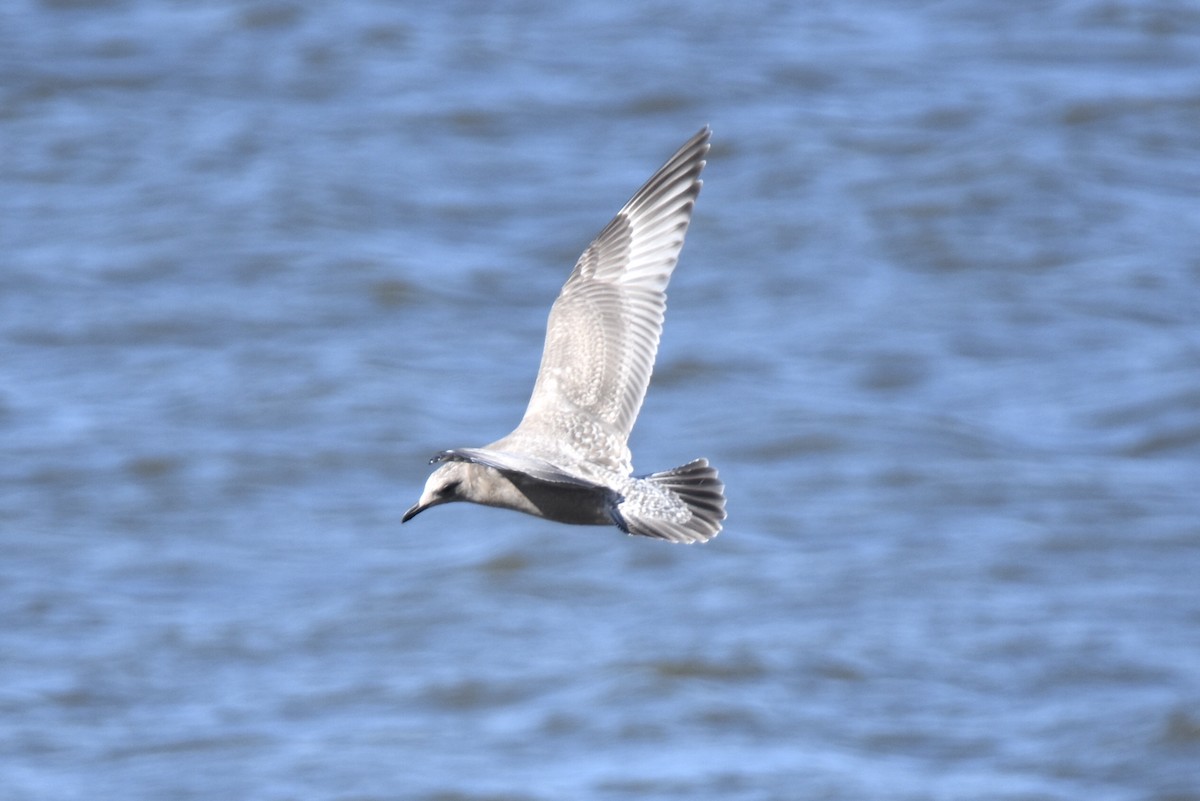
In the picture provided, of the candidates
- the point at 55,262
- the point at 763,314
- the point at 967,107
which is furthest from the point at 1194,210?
the point at 55,262

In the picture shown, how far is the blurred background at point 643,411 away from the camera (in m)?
12.6

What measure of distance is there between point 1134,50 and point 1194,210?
3187mm

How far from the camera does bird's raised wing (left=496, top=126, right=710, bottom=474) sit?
732 centimetres

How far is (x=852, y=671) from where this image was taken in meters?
12.9

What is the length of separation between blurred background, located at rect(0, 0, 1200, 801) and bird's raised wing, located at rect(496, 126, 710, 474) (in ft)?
15.5

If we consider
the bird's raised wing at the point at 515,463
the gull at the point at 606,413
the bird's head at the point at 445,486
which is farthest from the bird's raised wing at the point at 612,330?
the bird's raised wing at the point at 515,463

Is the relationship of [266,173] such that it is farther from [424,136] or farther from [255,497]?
[255,497]

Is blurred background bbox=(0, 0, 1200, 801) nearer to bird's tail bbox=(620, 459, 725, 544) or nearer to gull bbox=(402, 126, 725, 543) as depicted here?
gull bbox=(402, 126, 725, 543)

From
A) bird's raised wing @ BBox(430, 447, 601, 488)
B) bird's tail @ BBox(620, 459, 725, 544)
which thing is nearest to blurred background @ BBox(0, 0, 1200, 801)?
bird's tail @ BBox(620, 459, 725, 544)

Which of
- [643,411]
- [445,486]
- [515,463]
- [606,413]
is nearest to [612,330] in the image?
[606,413]

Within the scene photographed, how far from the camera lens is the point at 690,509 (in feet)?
22.0

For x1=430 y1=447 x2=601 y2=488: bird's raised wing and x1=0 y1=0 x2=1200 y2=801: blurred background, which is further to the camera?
x1=0 y1=0 x2=1200 y2=801: blurred background

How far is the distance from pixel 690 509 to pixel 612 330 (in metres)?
1.21

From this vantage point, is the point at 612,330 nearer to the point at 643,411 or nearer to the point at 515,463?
the point at 515,463
